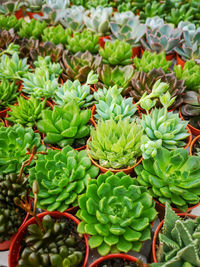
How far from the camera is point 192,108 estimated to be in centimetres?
130

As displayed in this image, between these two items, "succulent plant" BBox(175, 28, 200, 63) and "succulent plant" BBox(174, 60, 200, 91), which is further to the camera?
"succulent plant" BBox(175, 28, 200, 63)

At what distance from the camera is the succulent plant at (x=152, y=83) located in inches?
50.6

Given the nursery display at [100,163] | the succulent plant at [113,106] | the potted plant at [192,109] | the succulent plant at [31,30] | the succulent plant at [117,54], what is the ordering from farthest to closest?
the succulent plant at [31,30], the succulent plant at [117,54], the potted plant at [192,109], the succulent plant at [113,106], the nursery display at [100,163]

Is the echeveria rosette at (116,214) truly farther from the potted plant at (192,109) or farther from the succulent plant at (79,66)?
the succulent plant at (79,66)

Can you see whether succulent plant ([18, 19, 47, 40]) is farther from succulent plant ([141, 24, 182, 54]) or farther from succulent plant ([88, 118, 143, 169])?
succulent plant ([88, 118, 143, 169])

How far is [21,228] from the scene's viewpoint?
0.83 metres

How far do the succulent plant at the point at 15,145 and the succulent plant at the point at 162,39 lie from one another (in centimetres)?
108

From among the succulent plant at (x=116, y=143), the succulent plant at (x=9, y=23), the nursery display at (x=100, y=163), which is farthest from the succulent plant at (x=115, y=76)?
the succulent plant at (x=9, y=23)

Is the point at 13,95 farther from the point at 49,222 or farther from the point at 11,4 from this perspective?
the point at 11,4

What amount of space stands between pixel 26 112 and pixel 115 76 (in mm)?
563

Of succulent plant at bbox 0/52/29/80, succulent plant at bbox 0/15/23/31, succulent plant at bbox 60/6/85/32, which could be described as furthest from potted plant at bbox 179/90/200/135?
succulent plant at bbox 0/15/23/31

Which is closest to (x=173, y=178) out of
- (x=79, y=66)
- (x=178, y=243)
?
(x=178, y=243)

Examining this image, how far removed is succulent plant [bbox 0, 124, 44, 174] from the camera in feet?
3.28

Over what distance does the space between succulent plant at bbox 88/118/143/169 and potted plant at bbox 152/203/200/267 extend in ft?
0.95
